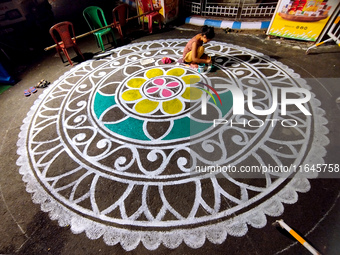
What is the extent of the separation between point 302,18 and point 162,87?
14.0 feet

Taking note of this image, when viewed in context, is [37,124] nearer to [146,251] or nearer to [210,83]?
[146,251]

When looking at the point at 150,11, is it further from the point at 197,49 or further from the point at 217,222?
the point at 217,222

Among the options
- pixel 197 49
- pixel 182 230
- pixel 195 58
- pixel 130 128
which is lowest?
pixel 182 230

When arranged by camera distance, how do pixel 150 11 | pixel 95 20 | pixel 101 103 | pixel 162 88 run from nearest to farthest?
1. pixel 101 103
2. pixel 162 88
3. pixel 95 20
4. pixel 150 11

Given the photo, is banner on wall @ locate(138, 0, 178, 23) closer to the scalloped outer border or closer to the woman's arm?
the woman's arm

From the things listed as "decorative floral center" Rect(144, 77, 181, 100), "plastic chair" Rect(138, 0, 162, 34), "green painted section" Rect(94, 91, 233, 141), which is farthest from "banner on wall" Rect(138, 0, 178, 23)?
"green painted section" Rect(94, 91, 233, 141)

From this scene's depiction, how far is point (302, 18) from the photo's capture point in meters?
4.64

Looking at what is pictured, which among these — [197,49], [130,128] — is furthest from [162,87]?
[130,128]

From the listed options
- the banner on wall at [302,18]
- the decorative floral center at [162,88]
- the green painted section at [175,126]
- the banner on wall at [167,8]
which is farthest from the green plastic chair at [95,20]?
the banner on wall at [302,18]

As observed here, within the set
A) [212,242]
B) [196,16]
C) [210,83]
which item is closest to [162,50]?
[210,83]

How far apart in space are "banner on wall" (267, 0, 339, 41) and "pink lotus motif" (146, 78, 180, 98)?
375cm

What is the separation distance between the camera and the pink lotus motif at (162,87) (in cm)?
385

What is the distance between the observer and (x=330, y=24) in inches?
177

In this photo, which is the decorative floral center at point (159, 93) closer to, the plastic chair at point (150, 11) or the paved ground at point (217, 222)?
the paved ground at point (217, 222)
